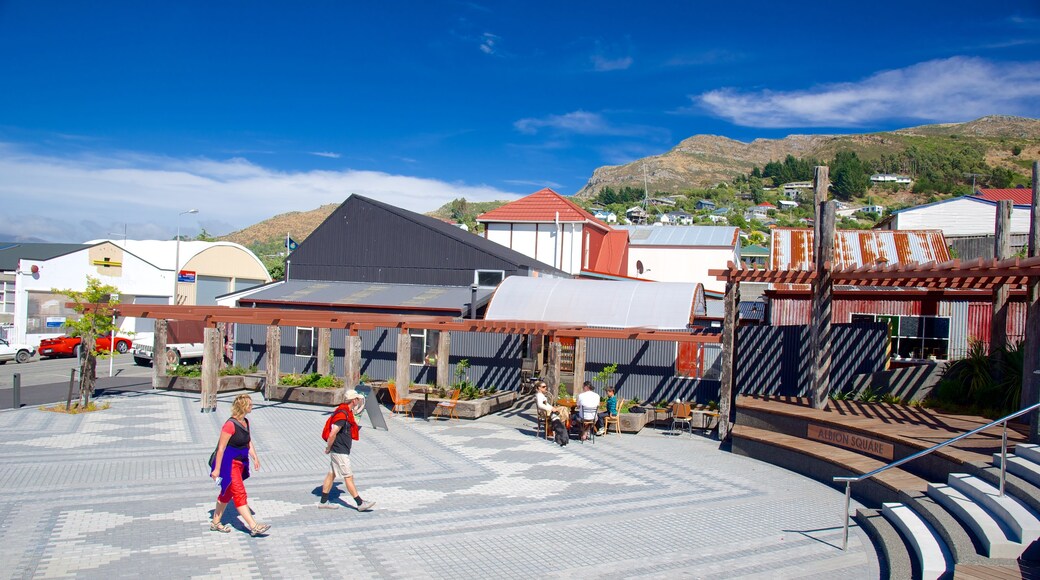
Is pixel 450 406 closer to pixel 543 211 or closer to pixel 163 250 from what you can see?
pixel 543 211

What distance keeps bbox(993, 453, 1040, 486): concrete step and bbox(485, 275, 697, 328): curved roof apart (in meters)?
11.1

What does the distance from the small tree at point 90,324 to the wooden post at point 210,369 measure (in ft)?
7.41

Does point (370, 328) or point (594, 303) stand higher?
point (594, 303)

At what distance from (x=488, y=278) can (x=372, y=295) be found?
13.9ft

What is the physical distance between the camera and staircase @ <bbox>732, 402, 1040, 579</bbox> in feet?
22.6

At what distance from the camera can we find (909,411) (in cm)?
1404

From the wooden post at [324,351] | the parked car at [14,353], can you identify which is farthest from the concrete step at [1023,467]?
the parked car at [14,353]

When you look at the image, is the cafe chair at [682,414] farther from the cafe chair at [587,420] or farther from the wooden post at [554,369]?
the wooden post at [554,369]

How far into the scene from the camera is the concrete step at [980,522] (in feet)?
22.6

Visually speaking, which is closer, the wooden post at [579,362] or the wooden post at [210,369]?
the wooden post at [579,362]

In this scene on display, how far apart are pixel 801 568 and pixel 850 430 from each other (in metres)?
5.29

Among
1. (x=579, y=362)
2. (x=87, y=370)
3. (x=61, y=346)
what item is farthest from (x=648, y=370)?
(x=61, y=346)

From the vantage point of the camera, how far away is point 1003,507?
24.8 feet

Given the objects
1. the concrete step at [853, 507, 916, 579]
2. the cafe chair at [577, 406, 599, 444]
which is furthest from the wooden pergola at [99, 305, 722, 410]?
the concrete step at [853, 507, 916, 579]
